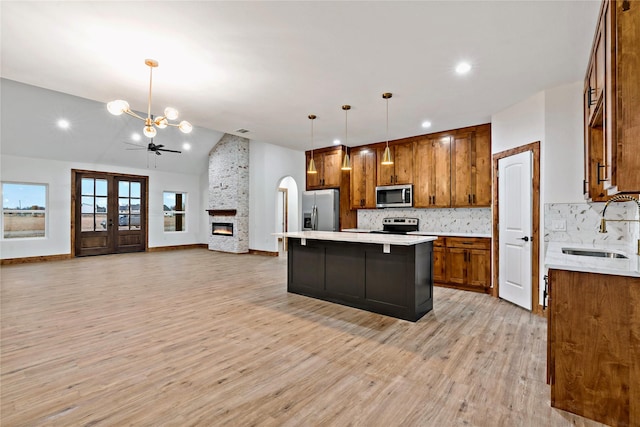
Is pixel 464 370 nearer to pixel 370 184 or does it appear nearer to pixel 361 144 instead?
pixel 370 184

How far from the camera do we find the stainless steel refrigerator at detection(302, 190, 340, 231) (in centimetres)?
691

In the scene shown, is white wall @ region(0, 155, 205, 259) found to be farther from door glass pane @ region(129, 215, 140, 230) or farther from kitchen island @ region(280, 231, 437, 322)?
kitchen island @ region(280, 231, 437, 322)

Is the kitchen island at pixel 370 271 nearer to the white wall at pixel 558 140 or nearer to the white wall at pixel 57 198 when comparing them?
the white wall at pixel 558 140

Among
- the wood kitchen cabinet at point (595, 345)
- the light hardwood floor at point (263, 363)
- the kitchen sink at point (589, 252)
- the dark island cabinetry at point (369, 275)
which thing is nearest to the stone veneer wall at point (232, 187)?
the light hardwood floor at point (263, 363)

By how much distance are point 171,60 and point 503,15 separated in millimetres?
2971

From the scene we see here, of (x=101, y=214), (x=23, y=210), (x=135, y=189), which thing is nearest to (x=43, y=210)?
(x=23, y=210)

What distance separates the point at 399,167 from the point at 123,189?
8.40 metres

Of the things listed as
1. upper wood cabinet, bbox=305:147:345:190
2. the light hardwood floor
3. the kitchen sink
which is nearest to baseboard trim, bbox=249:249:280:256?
upper wood cabinet, bbox=305:147:345:190

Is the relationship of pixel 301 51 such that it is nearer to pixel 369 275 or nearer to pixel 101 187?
pixel 369 275

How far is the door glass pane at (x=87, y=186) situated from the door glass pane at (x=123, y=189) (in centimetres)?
71

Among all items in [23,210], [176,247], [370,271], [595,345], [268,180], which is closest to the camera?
[595,345]

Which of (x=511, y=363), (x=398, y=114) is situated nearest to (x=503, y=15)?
(x=398, y=114)

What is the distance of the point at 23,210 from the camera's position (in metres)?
7.77

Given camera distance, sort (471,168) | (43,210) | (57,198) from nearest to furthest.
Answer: (471,168)
(43,210)
(57,198)
